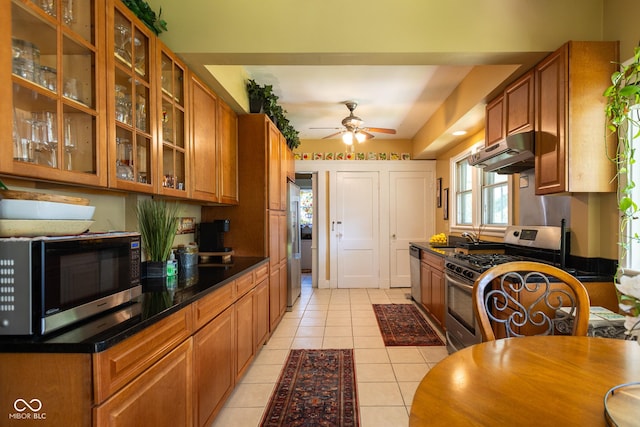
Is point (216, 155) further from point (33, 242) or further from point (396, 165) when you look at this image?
point (396, 165)

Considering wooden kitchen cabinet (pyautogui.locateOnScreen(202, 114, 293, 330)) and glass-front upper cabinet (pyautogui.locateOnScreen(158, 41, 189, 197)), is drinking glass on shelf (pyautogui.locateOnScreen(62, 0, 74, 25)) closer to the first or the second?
glass-front upper cabinet (pyautogui.locateOnScreen(158, 41, 189, 197))

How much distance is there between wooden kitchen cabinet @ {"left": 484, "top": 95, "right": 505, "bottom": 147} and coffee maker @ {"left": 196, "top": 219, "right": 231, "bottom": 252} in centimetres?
253

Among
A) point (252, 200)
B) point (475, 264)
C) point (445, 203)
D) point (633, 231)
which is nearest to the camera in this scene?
point (633, 231)

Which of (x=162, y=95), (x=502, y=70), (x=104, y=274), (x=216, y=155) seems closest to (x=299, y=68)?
(x=216, y=155)

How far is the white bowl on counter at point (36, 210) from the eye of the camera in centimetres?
104

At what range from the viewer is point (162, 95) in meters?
1.89

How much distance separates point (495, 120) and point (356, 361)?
95.5 inches

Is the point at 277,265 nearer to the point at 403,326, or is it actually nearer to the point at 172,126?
the point at 403,326

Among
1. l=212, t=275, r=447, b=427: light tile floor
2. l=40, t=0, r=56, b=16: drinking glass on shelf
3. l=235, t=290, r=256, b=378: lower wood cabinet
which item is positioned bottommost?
l=212, t=275, r=447, b=427: light tile floor

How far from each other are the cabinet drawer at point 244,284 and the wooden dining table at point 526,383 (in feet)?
5.23

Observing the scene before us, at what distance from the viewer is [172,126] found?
2.01 m

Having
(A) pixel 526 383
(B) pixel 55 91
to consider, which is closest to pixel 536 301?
(A) pixel 526 383

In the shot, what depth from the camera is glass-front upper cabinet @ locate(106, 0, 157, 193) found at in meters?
1.44

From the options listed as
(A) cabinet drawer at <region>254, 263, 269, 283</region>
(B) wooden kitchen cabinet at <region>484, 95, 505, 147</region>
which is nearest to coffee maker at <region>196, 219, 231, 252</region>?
(A) cabinet drawer at <region>254, 263, 269, 283</region>
